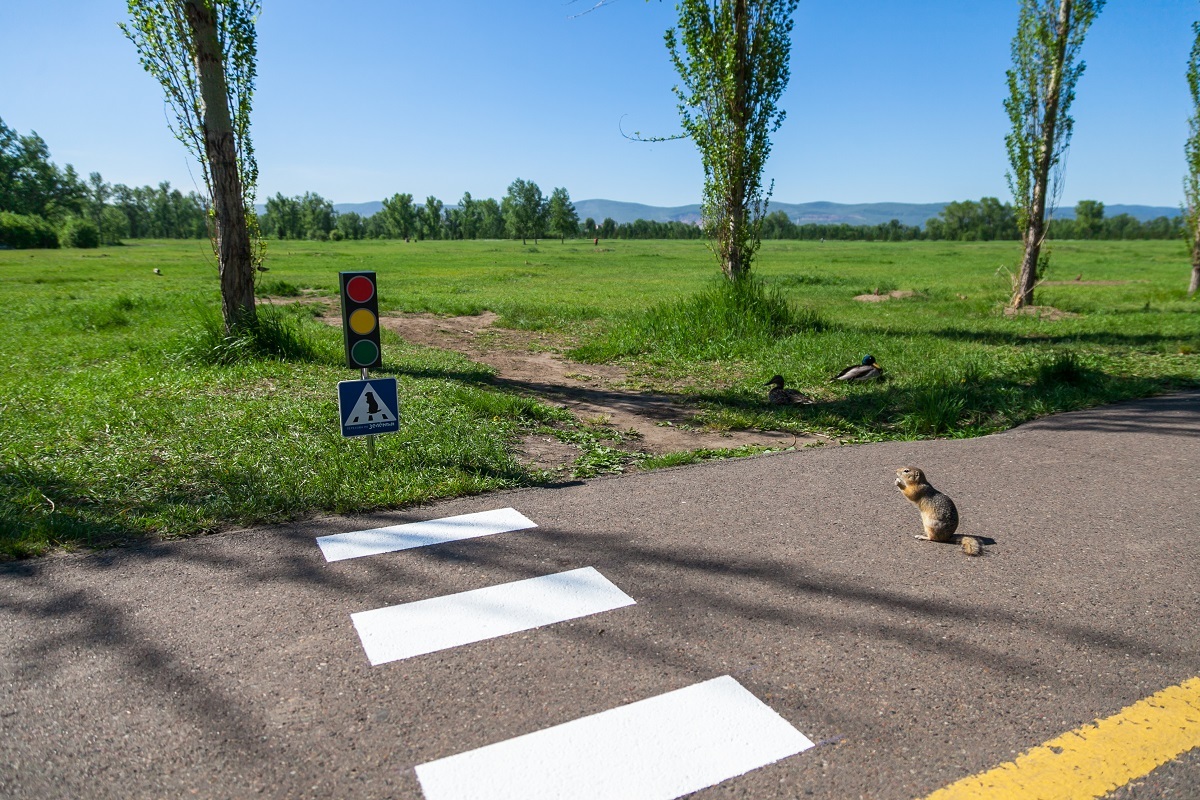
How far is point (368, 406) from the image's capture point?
4895 millimetres

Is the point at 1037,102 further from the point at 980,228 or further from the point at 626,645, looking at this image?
the point at 980,228

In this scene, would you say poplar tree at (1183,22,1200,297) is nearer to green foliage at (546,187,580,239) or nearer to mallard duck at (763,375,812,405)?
mallard duck at (763,375,812,405)

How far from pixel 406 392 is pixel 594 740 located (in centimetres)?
585

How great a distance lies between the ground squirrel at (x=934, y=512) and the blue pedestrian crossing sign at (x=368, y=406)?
10.7ft

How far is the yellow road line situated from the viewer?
2.24 m

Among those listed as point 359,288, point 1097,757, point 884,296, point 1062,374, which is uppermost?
point 359,288

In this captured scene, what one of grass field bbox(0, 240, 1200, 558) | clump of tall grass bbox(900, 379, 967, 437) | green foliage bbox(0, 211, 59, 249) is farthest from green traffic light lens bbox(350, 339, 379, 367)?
green foliage bbox(0, 211, 59, 249)

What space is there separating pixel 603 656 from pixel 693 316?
10130 millimetres

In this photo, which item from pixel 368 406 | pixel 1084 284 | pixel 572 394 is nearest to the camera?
pixel 368 406

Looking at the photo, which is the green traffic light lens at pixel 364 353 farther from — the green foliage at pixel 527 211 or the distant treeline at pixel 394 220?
the green foliage at pixel 527 211

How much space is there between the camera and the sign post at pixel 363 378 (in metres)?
4.83

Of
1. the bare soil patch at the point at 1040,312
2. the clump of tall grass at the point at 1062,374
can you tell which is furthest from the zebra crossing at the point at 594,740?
the bare soil patch at the point at 1040,312

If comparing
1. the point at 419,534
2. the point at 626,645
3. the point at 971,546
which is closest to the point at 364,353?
the point at 419,534

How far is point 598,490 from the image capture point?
16.7ft
